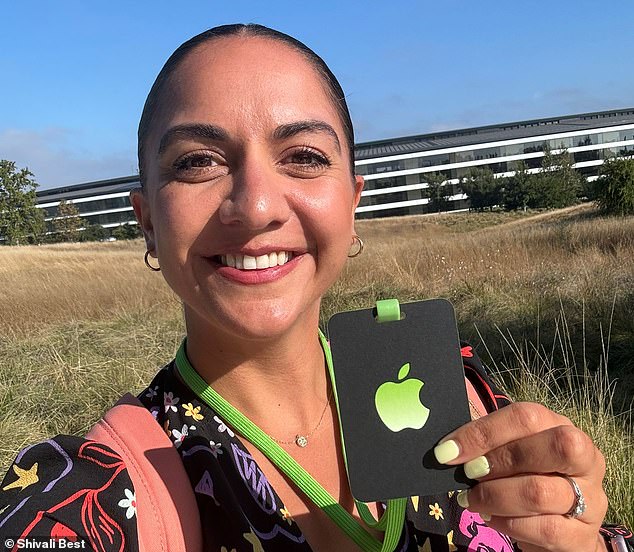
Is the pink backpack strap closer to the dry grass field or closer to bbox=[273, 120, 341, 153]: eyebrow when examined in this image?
bbox=[273, 120, 341, 153]: eyebrow

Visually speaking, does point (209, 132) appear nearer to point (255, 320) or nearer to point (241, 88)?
point (241, 88)

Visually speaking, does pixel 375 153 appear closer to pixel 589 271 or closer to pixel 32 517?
pixel 589 271

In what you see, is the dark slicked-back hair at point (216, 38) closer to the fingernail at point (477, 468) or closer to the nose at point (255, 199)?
the nose at point (255, 199)

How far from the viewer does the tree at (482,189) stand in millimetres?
67062

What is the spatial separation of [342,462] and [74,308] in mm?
8388

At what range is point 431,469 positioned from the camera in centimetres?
95

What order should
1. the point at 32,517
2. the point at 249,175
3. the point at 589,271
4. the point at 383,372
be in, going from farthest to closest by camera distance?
1. the point at 589,271
2. the point at 249,175
3. the point at 383,372
4. the point at 32,517

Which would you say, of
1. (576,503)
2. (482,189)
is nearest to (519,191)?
(482,189)

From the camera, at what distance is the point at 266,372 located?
4.57 feet

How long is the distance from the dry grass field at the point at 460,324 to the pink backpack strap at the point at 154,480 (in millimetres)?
2726

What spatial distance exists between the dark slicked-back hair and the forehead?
28 millimetres

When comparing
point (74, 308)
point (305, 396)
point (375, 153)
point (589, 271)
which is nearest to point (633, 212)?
point (589, 271)

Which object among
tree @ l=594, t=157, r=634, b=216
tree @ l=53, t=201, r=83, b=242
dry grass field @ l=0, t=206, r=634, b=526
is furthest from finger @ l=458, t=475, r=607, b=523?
tree @ l=53, t=201, r=83, b=242

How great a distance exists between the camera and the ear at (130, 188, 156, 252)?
137cm
